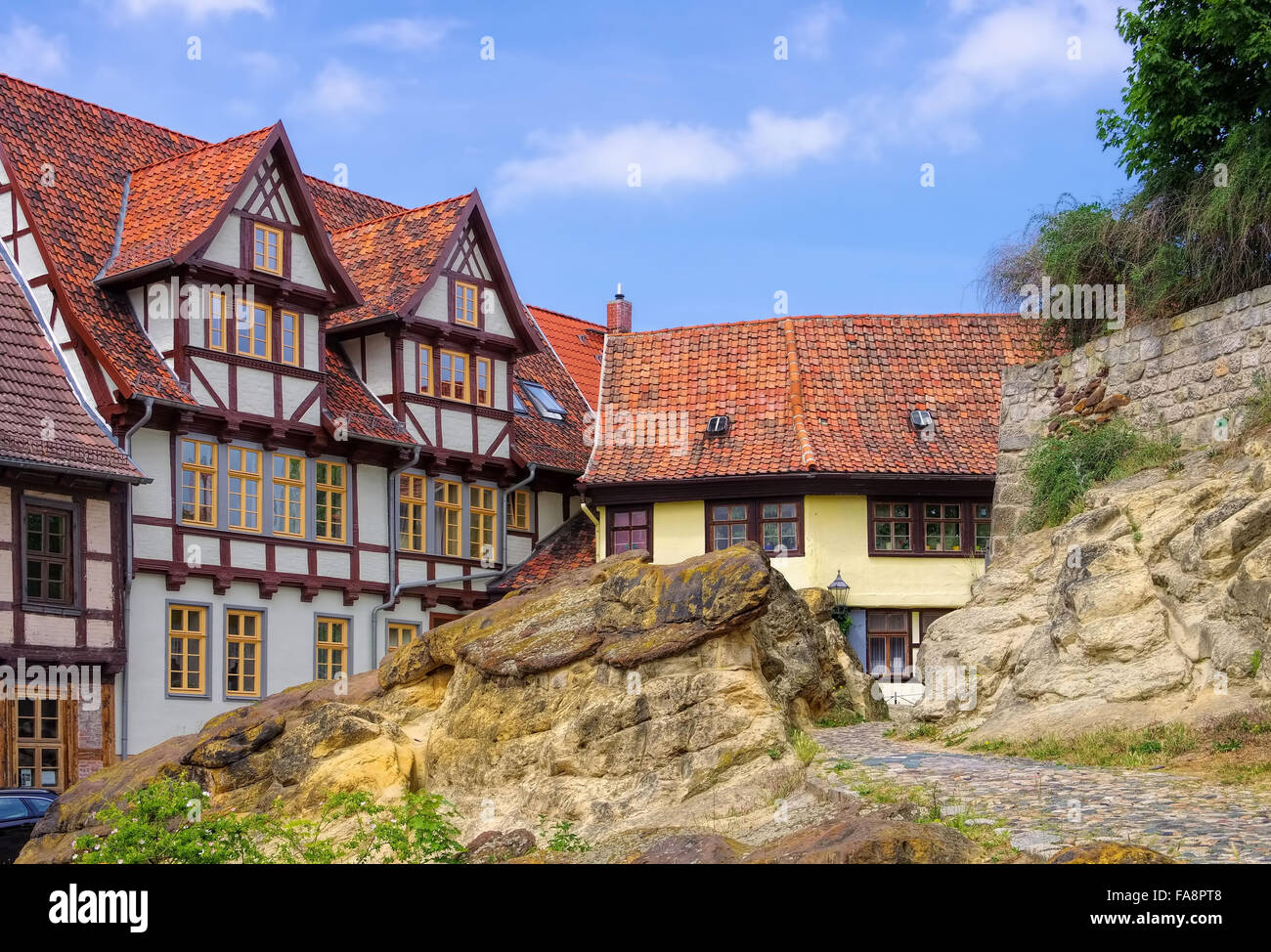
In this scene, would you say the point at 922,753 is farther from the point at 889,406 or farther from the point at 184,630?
the point at 889,406

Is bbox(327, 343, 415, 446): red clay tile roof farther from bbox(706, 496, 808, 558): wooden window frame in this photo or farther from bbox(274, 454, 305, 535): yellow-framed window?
bbox(706, 496, 808, 558): wooden window frame

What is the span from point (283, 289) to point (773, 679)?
14218 mm

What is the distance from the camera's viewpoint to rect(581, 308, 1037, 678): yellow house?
31.8m

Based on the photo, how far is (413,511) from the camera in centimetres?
3256

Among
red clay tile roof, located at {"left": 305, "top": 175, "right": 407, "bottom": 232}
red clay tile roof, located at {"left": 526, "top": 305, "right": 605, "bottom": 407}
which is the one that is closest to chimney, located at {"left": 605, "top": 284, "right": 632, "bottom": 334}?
A: red clay tile roof, located at {"left": 526, "top": 305, "right": 605, "bottom": 407}

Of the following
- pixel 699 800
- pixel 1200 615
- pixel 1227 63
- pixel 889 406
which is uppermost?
pixel 1227 63

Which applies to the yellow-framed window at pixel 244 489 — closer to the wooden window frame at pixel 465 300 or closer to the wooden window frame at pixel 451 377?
the wooden window frame at pixel 451 377

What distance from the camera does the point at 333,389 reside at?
31594 millimetres

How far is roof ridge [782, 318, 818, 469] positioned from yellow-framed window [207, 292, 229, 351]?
→ 10701mm

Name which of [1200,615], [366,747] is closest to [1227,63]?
[1200,615]

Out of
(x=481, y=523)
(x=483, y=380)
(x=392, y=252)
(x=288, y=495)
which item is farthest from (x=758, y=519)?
(x=392, y=252)

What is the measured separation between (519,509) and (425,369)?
386 cm

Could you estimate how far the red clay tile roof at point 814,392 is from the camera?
105 ft

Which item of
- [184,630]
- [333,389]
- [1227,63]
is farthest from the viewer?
[333,389]
